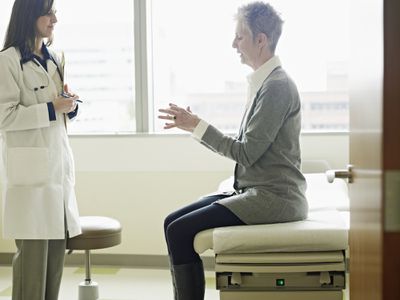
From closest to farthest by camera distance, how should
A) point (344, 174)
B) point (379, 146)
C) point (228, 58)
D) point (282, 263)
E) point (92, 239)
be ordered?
1. point (379, 146)
2. point (344, 174)
3. point (282, 263)
4. point (92, 239)
5. point (228, 58)

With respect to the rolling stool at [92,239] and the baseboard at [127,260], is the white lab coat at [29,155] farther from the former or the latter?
the baseboard at [127,260]

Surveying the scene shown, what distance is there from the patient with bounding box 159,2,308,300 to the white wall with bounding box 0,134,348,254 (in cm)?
162

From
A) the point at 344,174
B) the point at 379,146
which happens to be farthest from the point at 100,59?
the point at 379,146

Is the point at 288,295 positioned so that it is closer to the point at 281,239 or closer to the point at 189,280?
the point at 281,239

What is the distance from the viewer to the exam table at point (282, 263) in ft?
6.79

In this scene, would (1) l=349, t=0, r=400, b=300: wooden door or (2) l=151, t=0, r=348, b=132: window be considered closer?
(1) l=349, t=0, r=400, b=300: wooden door

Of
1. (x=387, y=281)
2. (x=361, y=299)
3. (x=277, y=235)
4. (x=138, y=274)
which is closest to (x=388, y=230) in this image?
(x=387, y=281)

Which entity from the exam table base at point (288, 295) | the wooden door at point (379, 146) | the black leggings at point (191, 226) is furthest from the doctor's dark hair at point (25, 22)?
the wooden door at point (379, 146)

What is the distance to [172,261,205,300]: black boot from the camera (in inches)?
88.4

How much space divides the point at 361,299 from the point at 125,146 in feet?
9.63

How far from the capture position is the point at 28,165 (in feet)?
8.75

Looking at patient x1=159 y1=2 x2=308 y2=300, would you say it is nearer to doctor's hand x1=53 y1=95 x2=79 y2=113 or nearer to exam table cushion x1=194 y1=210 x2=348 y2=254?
exam table cushion x1=194 y1=210 x2=348 y2=254

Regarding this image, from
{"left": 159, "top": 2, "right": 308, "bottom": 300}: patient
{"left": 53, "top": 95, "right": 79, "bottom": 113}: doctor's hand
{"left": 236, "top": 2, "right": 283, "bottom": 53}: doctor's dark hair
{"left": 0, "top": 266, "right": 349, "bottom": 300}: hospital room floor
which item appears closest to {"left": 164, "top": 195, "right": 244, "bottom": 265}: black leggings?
{"left": 159, "top": 2, "right": 308, "bottom": 300}: patient

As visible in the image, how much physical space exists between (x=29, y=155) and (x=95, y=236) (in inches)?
23.2
